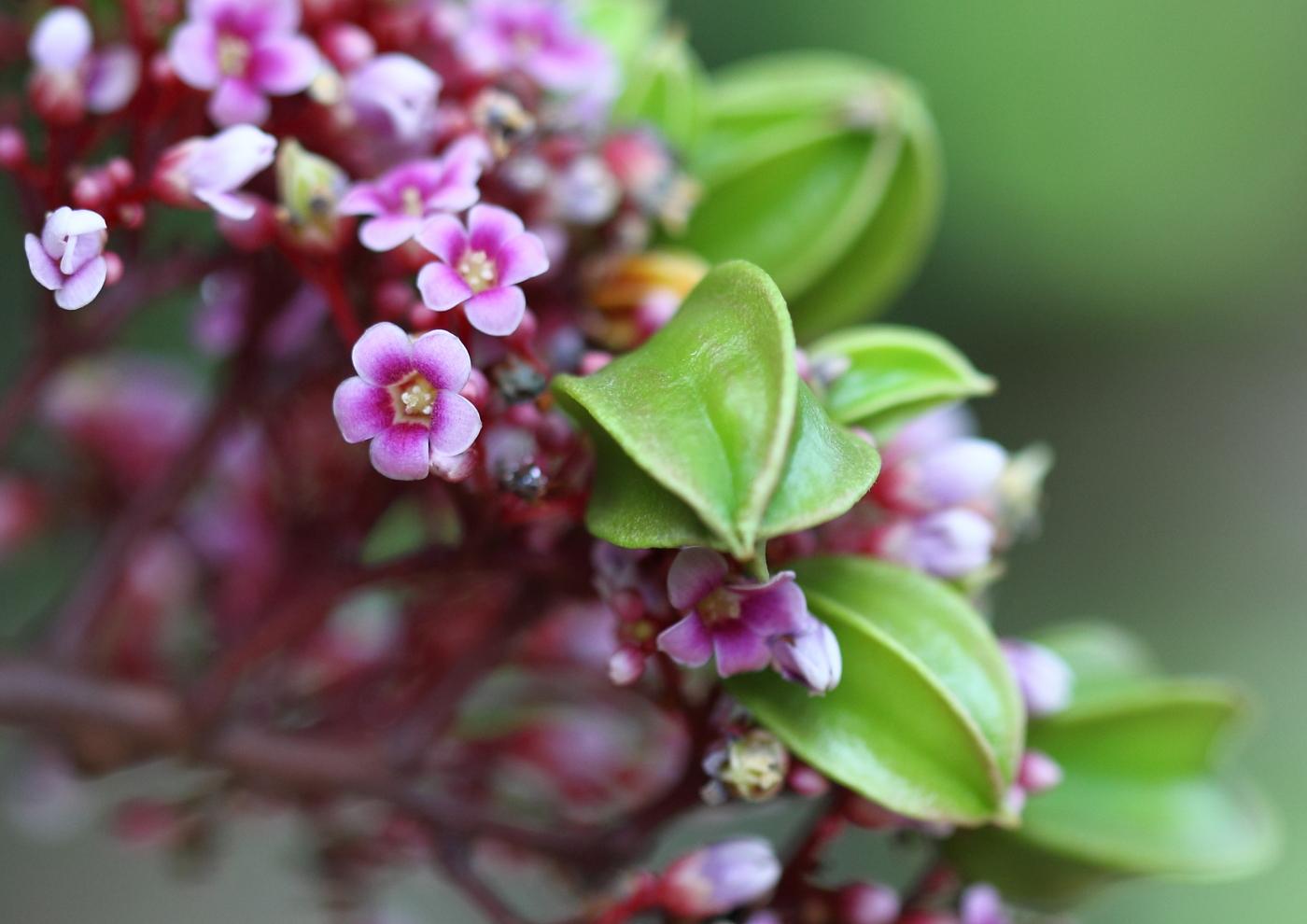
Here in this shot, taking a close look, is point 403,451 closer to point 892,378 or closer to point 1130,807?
point 892,378

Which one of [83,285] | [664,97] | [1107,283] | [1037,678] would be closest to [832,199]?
[664,97]

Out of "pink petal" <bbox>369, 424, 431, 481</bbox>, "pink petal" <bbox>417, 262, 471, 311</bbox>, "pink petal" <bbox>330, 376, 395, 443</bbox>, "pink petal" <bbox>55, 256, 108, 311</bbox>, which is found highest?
"pink petal" <bbox>417, 262, 471, 311</bbox>

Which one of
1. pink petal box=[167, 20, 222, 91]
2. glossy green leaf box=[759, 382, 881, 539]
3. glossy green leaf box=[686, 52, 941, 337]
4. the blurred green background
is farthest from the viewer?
the blurred green background

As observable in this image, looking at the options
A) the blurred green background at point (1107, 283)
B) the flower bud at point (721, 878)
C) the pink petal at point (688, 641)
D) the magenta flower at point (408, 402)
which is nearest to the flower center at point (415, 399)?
the magenta flower at point (408, 402)

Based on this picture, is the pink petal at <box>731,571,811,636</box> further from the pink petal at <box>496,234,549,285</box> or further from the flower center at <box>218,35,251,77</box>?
the flower center at <box>218,35,251,77</box>

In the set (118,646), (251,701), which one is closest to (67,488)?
(118,646)

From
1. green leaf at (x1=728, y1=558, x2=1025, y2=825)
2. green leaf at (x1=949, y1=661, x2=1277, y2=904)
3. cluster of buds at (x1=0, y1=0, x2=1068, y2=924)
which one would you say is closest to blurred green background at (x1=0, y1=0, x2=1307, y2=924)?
cluster of buds at (x1=0, y1=0, x2=1068, y2=924)

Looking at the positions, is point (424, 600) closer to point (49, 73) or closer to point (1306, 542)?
point (49, 73)
